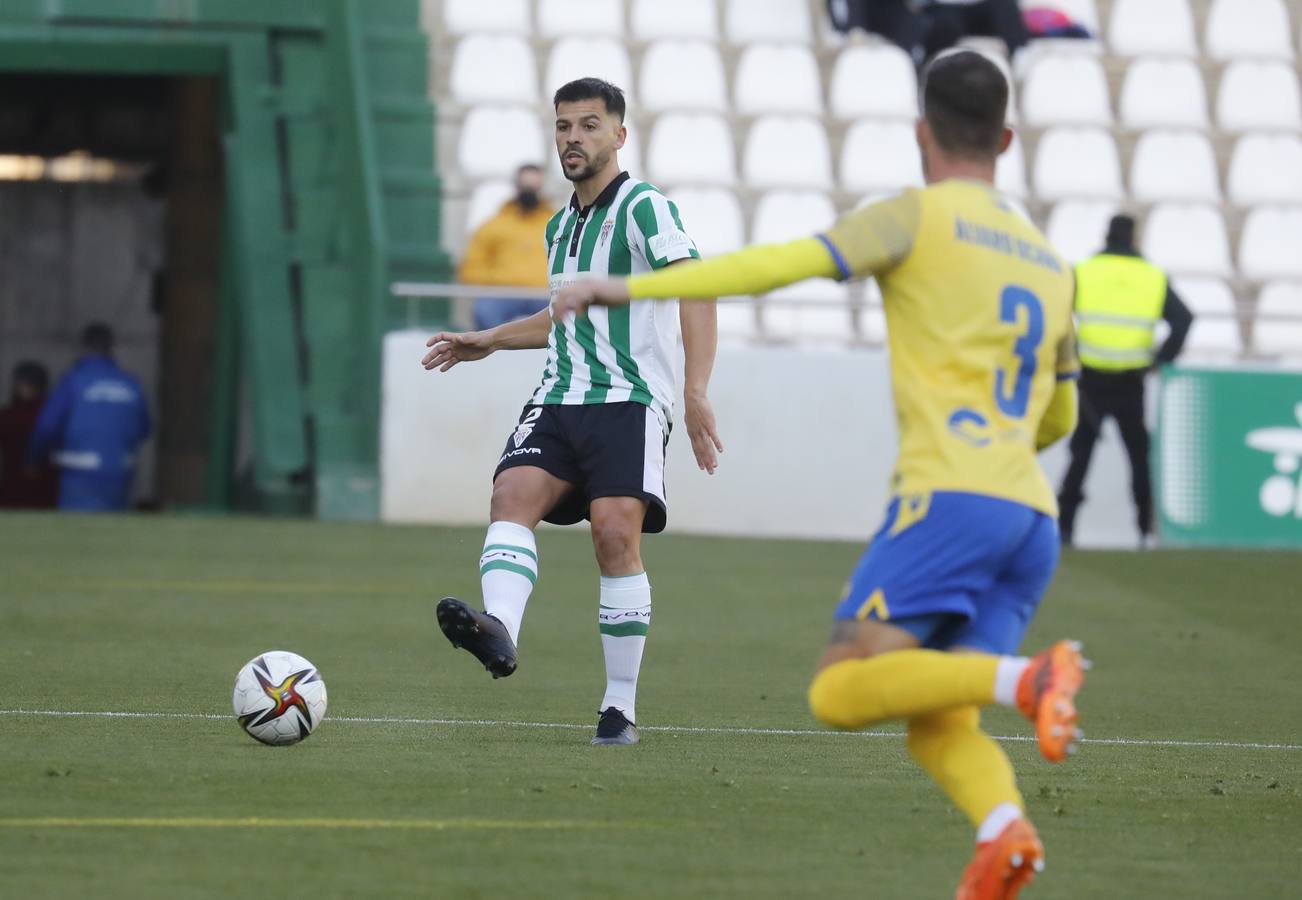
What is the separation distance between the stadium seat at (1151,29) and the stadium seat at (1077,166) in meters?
1.47

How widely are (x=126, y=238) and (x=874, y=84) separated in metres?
8.58

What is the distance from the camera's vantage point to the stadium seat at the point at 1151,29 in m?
18.2

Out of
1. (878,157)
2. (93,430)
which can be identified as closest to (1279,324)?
(878,157)

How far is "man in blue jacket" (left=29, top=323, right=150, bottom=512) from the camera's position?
1716cm

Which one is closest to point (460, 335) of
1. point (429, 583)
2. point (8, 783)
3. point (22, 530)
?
point (8, 783)

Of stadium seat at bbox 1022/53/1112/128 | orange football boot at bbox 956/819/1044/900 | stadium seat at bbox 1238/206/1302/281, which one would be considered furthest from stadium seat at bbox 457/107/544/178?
orange football boot at bbox 956/819/1044/900

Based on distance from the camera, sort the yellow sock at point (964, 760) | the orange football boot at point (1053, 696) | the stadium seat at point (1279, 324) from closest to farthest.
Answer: the orange football boot at point (1053, 696)
the yellow sock at point (964, 760)
the stadium seat at point (1279, 324)

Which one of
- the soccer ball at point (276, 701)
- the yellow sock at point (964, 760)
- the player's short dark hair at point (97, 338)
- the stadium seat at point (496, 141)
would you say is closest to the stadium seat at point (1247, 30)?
the stadium seat at point (496, 141)

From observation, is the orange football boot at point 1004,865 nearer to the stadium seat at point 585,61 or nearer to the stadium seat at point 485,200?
the stadium seat at point 485,200

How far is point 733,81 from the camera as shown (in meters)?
17.3

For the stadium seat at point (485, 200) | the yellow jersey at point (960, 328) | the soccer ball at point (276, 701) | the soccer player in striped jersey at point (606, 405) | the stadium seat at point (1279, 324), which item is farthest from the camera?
the stadium seat at point (1279, 324)

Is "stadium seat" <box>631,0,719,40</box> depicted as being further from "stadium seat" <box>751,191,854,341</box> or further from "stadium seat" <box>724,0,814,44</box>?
"stadium seat" <box>751,191,854,341</box>

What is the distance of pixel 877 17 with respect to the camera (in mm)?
17344

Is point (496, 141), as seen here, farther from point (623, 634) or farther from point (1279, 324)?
point (623, 634)
